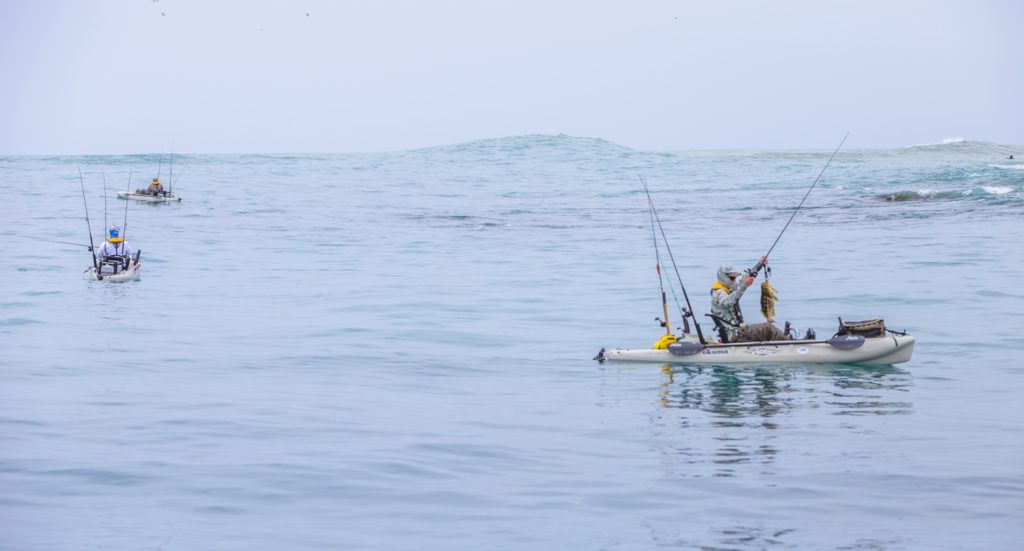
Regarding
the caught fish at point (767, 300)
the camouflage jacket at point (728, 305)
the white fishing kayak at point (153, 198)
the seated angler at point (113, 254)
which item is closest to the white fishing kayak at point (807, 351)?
the camouflage jacket at point (728, 305)

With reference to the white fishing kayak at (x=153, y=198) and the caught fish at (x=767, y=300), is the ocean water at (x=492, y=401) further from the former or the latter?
the white fishing kayak at (x=153, y=198)

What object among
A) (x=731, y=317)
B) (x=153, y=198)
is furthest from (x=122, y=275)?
(x=153, y=198)

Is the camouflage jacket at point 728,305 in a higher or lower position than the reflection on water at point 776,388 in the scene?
higher

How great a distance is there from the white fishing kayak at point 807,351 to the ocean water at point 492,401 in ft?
0.67

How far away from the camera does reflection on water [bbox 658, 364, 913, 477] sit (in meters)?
11.7

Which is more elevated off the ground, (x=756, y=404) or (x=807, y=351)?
(x=807, y=351)

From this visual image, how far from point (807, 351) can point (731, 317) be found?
1.24m

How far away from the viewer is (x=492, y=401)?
15008mm

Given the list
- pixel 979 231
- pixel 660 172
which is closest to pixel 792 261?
pixel 979 231

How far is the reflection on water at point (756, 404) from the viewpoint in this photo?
11.7 m

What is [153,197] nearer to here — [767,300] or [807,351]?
[767,300]

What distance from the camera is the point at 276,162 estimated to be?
95125 mm

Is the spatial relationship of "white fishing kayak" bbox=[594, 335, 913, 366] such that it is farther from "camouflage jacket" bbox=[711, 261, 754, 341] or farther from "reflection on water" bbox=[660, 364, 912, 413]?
"camouflage jacket" bbox=[711, 261, 754, 341]

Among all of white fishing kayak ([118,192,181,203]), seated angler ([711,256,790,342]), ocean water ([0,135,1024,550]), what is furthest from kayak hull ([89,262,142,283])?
white fishing kayak ([118,192,181,203])
